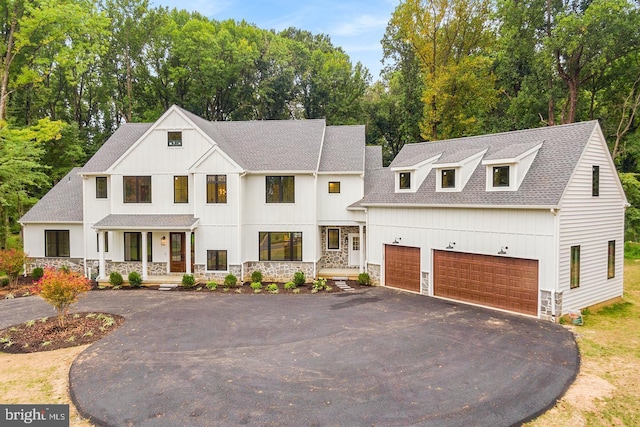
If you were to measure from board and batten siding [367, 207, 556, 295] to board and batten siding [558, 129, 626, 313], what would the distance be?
19.3 inches

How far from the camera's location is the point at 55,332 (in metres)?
10.9

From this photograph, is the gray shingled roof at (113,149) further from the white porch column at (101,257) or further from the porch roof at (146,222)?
the white porch column at (101,257)

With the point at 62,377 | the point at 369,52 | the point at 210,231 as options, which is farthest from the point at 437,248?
the point at 369,52

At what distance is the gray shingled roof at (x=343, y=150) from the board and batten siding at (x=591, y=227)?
369 inches

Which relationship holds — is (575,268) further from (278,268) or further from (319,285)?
(278,268)

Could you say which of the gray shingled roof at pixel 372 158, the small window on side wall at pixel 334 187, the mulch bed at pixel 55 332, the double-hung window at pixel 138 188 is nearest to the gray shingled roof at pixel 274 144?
the small window on side wall at pixel 334 187

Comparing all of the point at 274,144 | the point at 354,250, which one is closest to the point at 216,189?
the point at 274,144

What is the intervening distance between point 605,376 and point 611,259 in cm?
788

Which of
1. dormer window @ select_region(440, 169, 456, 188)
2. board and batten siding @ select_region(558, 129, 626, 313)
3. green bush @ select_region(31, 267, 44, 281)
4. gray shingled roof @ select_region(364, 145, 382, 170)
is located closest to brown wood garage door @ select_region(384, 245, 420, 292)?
dormer window @ select_region(440, 169, 456, 188)

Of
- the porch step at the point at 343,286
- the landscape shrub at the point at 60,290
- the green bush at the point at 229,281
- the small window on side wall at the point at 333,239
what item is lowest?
the porch step at the point at 343,286

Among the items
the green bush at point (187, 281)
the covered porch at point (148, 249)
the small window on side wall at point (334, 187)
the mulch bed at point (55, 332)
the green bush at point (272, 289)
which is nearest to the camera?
the mulch bed at point (55, 332)

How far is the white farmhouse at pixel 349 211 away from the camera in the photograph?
12.4 m

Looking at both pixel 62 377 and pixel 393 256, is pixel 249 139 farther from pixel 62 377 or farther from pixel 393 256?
pixel 62 377

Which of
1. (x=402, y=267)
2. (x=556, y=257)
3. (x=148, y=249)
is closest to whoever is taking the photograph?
(x=556, y=257)
